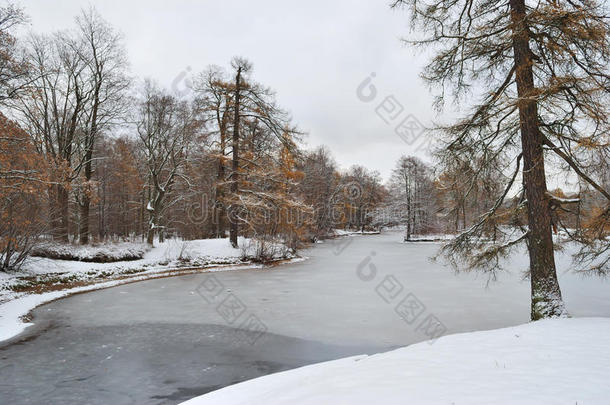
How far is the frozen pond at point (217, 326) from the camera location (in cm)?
575

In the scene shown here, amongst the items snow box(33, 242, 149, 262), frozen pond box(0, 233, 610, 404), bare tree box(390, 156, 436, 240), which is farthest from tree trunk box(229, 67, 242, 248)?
bare tree box(390, 156, 436, 240)

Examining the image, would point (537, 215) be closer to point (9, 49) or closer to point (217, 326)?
point (217, 326)

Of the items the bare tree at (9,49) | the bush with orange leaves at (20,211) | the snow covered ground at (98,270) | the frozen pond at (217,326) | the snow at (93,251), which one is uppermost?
the bare tree at (9,49)

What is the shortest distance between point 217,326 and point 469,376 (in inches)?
266

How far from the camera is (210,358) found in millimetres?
6809

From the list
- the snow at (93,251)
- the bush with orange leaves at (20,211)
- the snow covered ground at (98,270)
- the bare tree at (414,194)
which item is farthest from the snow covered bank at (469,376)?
the bare tree at (414,194)

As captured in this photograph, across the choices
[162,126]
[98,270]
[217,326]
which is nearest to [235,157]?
[162,126]

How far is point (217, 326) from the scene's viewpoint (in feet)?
29.8

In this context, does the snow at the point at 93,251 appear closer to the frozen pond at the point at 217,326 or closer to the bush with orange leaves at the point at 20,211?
the bush with orange leaves at the point at 20,211

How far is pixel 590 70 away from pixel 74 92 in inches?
913

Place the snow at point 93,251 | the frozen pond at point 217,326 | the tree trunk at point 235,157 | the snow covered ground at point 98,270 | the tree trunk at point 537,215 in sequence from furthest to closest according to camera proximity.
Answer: the tree trunk at point 235,157 → the snow at point 93,251 → the snow covered ground at point 98,270 → the tree trunk at point 537,215 → the frozen pond at point 217,326

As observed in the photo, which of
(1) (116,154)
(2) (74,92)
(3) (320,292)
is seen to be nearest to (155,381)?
(3) (320,292)

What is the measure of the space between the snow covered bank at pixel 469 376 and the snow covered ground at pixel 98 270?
24.5ft

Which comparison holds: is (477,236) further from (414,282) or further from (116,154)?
(116,154)
